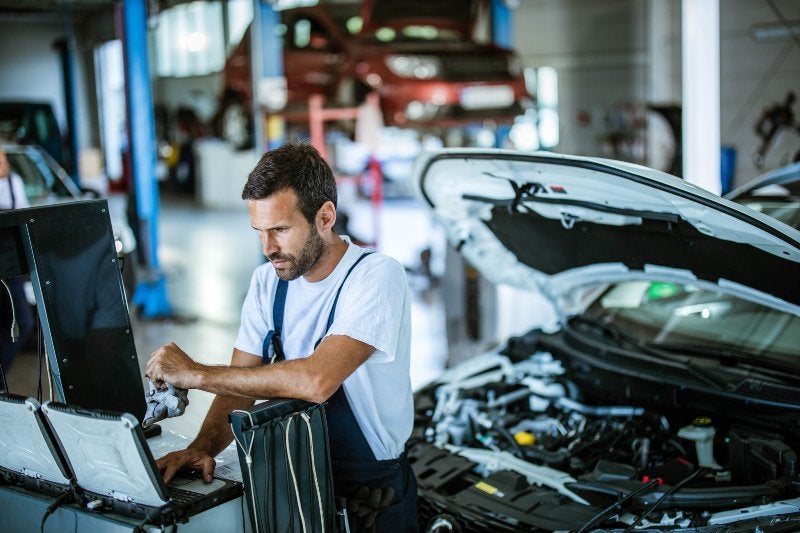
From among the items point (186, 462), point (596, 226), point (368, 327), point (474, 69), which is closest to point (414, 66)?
point (474, 69)

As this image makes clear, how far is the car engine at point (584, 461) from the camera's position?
2748 millimetres

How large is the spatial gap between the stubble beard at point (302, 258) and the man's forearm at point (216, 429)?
452 mm

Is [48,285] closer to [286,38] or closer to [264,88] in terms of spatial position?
[264,88]

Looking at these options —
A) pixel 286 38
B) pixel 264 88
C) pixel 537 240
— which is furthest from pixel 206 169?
pixel 537 240

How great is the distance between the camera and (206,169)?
661 inches

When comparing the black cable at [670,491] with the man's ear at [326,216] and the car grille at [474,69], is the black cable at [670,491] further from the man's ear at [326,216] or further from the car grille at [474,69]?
the car grille at [474,69]

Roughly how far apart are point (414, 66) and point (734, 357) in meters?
7.66

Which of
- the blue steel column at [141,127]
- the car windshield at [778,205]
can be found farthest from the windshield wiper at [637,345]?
the blue steel column at [141,127]

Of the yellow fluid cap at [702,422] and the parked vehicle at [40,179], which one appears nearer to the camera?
the yellow fluid cap at [702,422]

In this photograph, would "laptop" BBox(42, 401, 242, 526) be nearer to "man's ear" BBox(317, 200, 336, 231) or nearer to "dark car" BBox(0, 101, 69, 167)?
"man's ear" BBox(317, 200, 336, 231)

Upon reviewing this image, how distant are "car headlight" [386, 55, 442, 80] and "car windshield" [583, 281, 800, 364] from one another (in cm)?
676

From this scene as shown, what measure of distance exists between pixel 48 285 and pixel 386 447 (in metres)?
1.06

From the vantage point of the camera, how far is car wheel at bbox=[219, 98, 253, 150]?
13352 millimetres

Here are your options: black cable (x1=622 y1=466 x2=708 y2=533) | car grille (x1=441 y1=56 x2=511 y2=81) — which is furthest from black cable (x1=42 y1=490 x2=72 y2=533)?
car grille (x1=441 y1=56 x2=511 y2=81)
